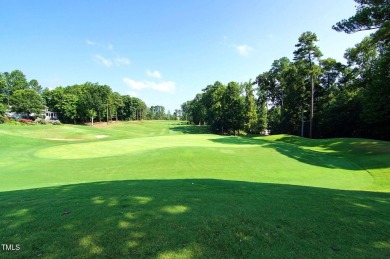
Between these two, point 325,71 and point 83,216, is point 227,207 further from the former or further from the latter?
point 325,71

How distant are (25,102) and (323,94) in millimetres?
81589

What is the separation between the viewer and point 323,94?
4562 cm

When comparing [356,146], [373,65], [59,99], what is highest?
[373,65]

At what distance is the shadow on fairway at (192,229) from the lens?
2.98m

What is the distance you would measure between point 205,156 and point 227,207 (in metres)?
12.3

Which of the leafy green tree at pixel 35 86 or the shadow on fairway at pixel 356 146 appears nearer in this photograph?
the shadow on fairway at pixel 356 146

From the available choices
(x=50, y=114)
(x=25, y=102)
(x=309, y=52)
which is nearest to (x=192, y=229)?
(x=309, y=52)

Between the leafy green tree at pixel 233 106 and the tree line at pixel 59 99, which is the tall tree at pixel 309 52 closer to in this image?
the leafy green tree at pixel 233 106

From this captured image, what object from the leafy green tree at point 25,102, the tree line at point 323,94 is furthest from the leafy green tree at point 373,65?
the leafy green tree at point 25,102

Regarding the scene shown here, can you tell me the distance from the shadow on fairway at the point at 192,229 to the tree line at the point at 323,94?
49.9 feet

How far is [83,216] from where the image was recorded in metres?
4.03

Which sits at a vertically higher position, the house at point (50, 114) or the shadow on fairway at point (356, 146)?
the house at point (50, 114)

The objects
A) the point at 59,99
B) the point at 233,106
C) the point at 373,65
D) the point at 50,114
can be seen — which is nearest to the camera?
the point at 373,65

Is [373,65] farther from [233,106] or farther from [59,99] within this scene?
[59,99]
